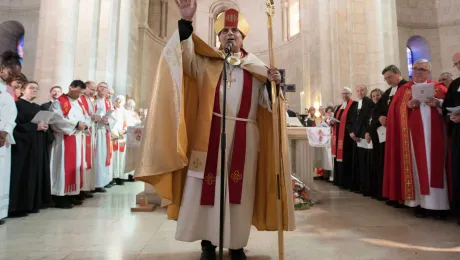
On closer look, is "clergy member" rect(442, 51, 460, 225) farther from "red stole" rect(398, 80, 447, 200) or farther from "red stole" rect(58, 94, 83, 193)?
"red stole" rect(58, 94, 83, 193)

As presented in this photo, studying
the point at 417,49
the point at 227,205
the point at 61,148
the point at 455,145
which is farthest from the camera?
the point at 417,49

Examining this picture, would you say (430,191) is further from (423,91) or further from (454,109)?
(423,91)

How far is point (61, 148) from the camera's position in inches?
187

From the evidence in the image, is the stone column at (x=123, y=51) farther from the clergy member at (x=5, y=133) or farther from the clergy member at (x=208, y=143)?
the clergy member at (x=208, y=143)

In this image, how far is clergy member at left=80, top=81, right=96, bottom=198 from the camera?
5273 mm

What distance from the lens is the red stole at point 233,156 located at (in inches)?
88.9

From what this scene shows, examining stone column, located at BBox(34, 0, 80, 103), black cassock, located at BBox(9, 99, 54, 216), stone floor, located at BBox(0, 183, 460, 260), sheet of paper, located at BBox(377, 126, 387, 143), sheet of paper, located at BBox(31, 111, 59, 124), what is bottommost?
stone floor, located at BBox(0, 183, 460, 260)

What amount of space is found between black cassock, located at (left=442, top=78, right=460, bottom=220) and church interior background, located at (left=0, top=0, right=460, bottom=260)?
46cm

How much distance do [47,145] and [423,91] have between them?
18.3ft

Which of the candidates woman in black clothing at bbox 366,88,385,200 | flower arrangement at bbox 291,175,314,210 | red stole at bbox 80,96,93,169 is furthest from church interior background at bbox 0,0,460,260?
red stole at bbox 80,96,93,169

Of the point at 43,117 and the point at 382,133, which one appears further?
the point at 382,133

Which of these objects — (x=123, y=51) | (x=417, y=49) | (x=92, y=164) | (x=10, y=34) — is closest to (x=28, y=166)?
(x=92, y=164)

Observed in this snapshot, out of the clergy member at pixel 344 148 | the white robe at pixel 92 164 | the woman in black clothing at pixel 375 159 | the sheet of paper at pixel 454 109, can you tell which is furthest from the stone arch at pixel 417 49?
the white robe at pixel 92 164

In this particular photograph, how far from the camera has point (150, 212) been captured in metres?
4.20
